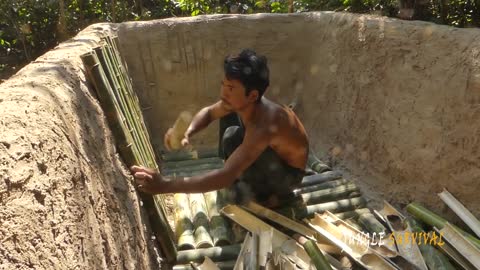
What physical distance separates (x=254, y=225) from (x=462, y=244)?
1.16 metres

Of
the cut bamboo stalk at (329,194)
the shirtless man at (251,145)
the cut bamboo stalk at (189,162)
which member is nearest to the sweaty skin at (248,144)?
the shirtless man at (251,145)

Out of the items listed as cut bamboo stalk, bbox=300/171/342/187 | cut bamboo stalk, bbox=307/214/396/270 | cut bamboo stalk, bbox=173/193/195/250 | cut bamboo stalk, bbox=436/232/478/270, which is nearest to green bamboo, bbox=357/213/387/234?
cut bamboo stalk, bbox=307/214/396/270

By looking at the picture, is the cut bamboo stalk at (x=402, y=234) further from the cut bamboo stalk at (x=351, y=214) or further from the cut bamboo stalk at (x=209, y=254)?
the cut bamboo stalk at (x=209, y=254)

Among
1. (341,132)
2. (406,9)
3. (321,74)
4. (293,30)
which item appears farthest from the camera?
(406,9)

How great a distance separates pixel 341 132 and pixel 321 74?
65 centimetres

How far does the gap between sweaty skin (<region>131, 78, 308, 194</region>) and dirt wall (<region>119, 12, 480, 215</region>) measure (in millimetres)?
783

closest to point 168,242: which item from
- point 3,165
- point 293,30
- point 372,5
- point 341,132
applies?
point 3,165

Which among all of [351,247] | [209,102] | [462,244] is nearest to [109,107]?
[351,247]

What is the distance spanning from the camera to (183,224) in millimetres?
3016

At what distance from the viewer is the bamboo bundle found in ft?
9.30

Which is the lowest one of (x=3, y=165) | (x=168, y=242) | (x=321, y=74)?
(x=168, y=242)

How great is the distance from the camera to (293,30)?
14.9 feet

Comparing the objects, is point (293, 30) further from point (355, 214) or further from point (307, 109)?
point (355, 214)

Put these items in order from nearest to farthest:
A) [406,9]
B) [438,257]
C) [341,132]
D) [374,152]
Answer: [438,257], [374,152], [341,132], [406,9]
